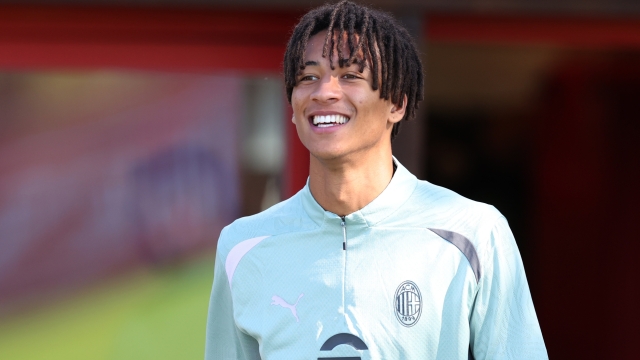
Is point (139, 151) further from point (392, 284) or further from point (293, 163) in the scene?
point (392, 284)

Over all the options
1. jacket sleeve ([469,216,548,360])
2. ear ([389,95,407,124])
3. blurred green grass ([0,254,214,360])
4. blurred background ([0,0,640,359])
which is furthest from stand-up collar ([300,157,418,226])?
blurred green grass ([0,254,214,360])

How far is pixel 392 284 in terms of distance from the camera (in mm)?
1951

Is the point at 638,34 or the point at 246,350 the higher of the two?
the point at 638,34

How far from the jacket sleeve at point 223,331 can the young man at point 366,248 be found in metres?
0.02

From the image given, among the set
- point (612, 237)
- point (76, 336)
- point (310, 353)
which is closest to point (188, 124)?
point (76, 336)

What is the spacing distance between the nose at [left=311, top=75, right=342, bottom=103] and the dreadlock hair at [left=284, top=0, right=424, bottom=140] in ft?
0.11

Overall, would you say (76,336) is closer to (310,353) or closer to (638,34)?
(310,353)

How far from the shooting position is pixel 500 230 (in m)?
1.99

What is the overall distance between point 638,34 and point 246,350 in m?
2.33

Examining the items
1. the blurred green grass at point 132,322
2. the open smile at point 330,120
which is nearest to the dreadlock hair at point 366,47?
the open smile at point 330,120

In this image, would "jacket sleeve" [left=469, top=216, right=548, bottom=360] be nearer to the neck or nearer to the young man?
the young man

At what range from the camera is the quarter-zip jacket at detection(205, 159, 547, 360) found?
6.27 feet

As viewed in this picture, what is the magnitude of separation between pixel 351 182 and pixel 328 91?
23cm

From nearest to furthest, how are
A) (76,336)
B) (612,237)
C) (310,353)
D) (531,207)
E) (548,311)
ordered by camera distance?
(310,353) < (76,336) < (612,237) < (548,311) < (531,207)
